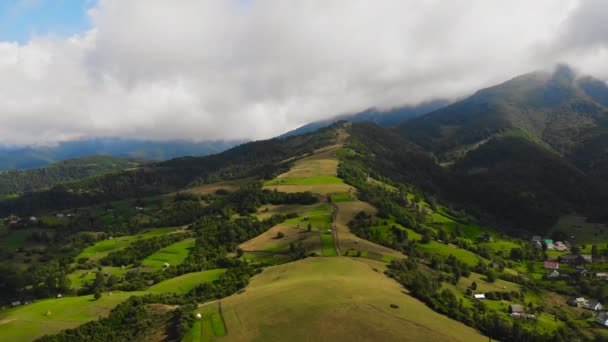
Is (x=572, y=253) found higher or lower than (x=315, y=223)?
lower

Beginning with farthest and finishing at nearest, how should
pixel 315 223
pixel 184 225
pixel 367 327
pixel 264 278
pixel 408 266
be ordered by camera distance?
pixel 184 225 → pixel 315 223 → pixel 408 266 → pixel 264 278 → pixel 367 327

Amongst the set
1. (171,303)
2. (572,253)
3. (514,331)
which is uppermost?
(171,303)

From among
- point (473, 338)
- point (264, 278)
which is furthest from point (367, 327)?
point (264, 278)

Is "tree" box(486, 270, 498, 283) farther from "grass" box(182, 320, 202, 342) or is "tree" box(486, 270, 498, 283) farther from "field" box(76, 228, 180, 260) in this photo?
"field" box(76, 228, 180, 260)

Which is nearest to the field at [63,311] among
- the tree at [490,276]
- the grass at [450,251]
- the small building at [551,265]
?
the grass at [450,251]

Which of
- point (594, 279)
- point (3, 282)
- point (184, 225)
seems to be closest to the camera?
point (594, 279)

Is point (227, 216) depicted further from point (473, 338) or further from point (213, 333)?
point (473, 338)

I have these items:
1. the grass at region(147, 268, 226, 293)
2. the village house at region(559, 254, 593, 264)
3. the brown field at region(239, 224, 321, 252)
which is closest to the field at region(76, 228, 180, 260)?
the brown field at region(239, 224, 321, 252)
